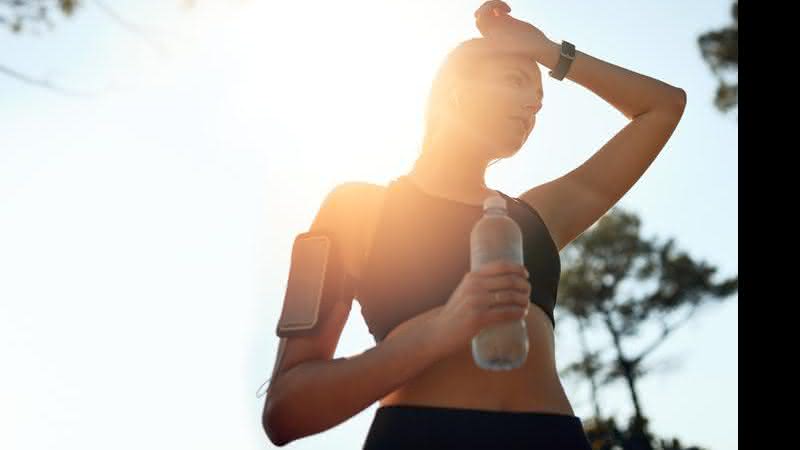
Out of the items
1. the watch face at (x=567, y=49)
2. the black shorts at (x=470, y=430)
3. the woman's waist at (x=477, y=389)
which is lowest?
the black shorts at (x=470, y=430)

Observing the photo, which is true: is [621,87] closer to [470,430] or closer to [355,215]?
[355,215]

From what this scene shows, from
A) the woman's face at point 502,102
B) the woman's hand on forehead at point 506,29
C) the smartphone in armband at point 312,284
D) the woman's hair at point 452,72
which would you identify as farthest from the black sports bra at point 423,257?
the woman's hand on forehead at point 506,29

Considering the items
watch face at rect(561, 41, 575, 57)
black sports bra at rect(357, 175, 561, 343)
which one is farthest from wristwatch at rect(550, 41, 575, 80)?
black sports bra at rect(357, 175, 561, 343)

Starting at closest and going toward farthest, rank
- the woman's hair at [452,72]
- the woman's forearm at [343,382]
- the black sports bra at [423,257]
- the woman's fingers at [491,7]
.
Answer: the woman's forearm at [343,382] < the black sports bra at [423,257] < the woman's hair at [452,72] < the woman's fingers at [491,7]

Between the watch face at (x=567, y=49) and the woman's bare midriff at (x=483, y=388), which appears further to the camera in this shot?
the watch face at (x=567, y=49)

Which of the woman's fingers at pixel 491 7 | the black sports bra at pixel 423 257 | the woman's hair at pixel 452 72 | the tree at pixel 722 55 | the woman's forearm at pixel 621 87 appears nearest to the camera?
the black sports bra at pixel 423 257

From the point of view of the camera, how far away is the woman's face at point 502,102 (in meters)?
2.31

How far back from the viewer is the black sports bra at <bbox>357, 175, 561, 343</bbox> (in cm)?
210

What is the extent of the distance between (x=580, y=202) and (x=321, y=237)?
104 cm

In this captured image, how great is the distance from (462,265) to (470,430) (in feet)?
1.64

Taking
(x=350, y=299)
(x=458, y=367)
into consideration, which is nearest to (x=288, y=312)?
(x=350, y=299)

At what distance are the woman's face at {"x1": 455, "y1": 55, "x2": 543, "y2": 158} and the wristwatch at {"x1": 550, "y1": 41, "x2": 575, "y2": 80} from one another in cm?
30

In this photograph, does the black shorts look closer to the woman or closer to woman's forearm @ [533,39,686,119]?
the woman

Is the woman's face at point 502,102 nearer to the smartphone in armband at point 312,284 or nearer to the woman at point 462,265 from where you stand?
the woman at point 462,265
